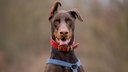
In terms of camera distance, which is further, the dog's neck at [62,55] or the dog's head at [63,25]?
the dog's neck at [62,55]

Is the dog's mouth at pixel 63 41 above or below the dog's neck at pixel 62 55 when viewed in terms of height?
above

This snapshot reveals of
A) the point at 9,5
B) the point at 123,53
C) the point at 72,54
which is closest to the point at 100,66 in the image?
the point at 123,53

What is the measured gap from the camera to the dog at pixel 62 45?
809 centimetres

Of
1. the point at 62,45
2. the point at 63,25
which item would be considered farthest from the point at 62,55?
the point at 63,25

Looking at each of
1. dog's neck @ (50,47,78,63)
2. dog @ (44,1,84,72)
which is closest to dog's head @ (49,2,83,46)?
dog @ (44,1,84,72)

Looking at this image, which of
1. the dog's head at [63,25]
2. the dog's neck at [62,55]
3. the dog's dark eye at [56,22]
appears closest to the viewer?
the dog's head at [63,25]

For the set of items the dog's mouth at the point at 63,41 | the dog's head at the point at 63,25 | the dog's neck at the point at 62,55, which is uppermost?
the dog's head at the point at 63,25

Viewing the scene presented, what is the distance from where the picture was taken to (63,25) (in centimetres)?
809

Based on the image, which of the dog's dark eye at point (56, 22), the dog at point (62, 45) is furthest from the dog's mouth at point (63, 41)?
the dog's dark eye at point (56, 22)

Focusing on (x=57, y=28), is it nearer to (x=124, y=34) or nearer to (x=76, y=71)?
(x=76, y=71)

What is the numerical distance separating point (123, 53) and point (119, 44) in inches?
11.6

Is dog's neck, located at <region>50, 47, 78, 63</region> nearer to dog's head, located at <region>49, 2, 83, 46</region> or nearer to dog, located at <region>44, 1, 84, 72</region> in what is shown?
dog, located at <region>44, 1, 84, 72</region>

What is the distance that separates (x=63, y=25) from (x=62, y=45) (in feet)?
0.79

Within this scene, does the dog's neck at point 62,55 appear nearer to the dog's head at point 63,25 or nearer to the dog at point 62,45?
the dog at point 62,45
